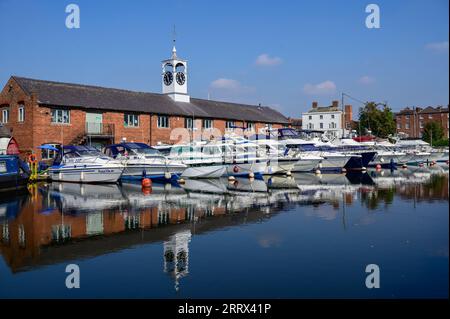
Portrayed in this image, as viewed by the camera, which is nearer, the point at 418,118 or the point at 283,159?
the point at 283,159

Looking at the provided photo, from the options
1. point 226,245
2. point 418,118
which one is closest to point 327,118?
point 418,118

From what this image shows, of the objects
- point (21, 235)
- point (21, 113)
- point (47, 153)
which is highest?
point (21, 113)

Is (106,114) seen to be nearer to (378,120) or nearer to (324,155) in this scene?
(324,155)

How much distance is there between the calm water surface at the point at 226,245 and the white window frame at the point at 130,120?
21.2 m

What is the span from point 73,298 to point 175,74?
45.6 m

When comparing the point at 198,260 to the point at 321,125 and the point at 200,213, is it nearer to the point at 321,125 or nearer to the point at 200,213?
the point at 200,213

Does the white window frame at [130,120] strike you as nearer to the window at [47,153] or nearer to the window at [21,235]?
the window at [47,153]

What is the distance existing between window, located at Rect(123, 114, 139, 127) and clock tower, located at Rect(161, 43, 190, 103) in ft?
27.8

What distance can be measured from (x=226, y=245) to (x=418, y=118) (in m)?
97.6

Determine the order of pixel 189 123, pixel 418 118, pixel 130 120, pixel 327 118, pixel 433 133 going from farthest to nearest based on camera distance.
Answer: pixel 418 118
pixel 327 118
pixel 433 133
pixel 189 123
pixel 130 120

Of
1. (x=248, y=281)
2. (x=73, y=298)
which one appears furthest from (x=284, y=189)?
(x=73, y=298)

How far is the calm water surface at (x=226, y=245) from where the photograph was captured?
358 inches

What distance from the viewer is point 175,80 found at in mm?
52438

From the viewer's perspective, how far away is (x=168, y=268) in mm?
Answer: 10352
